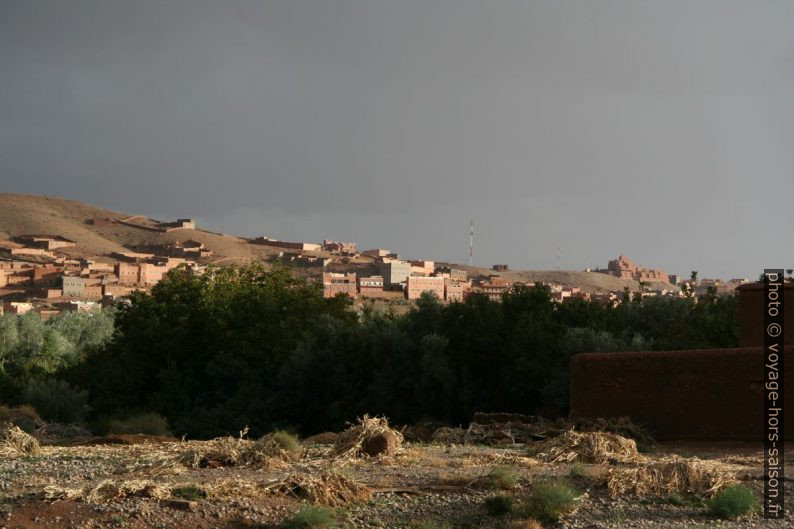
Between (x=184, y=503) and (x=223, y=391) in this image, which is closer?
(x=184, y=503)

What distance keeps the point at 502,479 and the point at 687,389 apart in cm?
518

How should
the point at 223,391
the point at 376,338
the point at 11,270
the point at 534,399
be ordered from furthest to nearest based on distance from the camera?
the point at 11,270
the point at 223,391
the point at 376,338
the point at 534,399

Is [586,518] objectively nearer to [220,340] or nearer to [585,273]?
[220,340]

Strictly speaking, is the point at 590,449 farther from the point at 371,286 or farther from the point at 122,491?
the point at 371,286

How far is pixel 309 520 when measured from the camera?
9.64 meters

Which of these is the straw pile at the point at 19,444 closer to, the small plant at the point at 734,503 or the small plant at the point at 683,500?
the small plant at the point at 683,500

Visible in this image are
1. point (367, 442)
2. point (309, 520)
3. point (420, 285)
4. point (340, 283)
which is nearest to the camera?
point (309, 520)

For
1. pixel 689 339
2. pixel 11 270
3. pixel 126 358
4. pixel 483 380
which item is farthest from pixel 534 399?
pixel 11 270

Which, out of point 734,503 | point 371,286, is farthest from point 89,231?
point 734,503

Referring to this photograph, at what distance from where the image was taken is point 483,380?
25266 millimetres

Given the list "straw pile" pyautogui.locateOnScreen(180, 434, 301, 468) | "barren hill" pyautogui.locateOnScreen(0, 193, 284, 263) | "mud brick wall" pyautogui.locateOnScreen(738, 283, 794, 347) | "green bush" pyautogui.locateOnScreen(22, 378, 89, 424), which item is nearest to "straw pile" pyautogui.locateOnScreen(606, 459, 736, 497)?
"straw pile" pyautogui.locateOnScreen(180, 434, 301, 468)

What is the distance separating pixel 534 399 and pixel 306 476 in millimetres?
13620

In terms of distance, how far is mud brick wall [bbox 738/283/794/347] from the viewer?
16203 mm

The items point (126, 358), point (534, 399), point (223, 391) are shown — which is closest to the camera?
point (534, 399)
